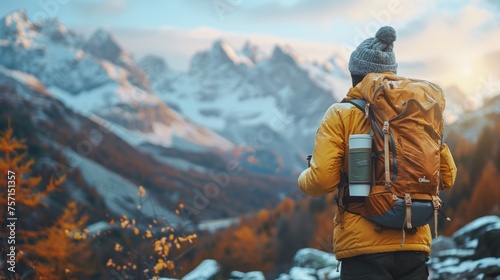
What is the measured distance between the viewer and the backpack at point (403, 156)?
354cm

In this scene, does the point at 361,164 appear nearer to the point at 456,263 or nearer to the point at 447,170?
the point at 447,170

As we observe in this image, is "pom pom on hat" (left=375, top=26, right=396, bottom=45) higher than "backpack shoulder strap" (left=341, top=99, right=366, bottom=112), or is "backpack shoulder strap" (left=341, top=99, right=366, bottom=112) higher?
"pom pom on hat" (left=375, top=26, right=396, bottom=45)

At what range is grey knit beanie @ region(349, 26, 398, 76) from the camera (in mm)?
3955

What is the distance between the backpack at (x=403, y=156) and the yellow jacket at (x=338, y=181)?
0.09 meters

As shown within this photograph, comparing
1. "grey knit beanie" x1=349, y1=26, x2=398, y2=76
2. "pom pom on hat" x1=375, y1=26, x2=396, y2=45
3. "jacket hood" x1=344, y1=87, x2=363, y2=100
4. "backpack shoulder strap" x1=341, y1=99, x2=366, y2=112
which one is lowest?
"backpack shoulder strap" x1=341, y1=99, x2=366, y2=112

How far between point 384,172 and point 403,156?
0.15 metres

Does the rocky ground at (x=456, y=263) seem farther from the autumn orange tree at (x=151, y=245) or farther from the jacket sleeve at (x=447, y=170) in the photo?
the jacket sleeve at (x=447, y=170)

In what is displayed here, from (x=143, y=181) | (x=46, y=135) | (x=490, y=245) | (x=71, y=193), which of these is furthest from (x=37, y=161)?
(x=490, y=245)

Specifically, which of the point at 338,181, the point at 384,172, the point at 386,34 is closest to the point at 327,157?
the point at 338,181

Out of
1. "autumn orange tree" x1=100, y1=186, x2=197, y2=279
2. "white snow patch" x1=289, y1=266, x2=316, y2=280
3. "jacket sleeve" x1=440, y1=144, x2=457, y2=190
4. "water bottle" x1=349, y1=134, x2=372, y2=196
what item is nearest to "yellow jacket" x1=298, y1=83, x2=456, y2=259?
"water bottle" x1=349, y1=134, x2=372, y2=196

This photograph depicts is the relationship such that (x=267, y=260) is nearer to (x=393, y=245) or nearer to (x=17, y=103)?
(x=393, y=245)

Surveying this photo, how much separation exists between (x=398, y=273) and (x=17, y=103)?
16092 centimetres

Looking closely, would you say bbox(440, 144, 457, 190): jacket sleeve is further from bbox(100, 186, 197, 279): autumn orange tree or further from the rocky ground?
the rocky ground

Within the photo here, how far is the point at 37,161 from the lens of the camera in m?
111
